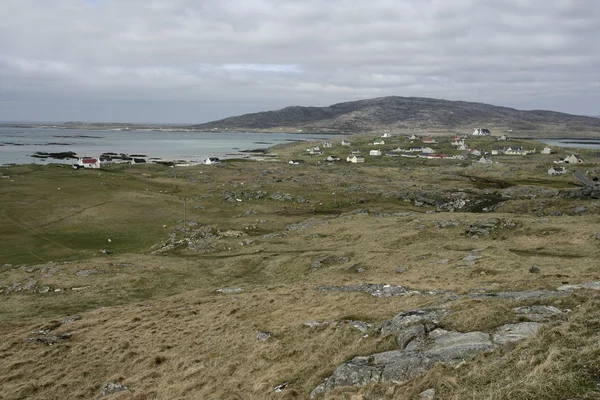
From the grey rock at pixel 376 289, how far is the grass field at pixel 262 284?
1311mm

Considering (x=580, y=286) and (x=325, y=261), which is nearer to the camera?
(x=580, y=286)

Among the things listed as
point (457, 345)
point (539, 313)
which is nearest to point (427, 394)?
point (457, 345)

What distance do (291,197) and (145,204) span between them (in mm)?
34994

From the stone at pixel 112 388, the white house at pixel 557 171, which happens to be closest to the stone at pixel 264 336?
the stone at pixel 112 388

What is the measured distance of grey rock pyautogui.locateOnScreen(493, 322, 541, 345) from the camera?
1602cm

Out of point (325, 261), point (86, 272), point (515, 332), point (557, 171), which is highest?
point (557, 171)

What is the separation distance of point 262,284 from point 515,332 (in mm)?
29308

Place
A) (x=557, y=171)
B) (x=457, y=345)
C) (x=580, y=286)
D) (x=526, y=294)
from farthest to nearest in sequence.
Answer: (x=557, y=171) < (x=580, y=286) < (x=526, y=294) < (x=457, y=345)

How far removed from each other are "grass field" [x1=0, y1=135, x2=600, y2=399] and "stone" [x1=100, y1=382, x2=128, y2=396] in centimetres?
74

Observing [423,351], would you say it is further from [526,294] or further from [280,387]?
[526,294]

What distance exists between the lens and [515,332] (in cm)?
1664

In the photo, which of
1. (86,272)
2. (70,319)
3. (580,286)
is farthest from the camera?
(86,272)

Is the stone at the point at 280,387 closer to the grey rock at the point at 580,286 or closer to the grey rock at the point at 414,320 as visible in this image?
the grey rock at the point at 414,320

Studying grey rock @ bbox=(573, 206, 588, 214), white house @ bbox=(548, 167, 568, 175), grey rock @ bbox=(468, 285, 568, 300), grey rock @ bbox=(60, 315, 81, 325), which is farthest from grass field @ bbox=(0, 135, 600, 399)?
white house @ bbox=(548, 167, 568, 175)
